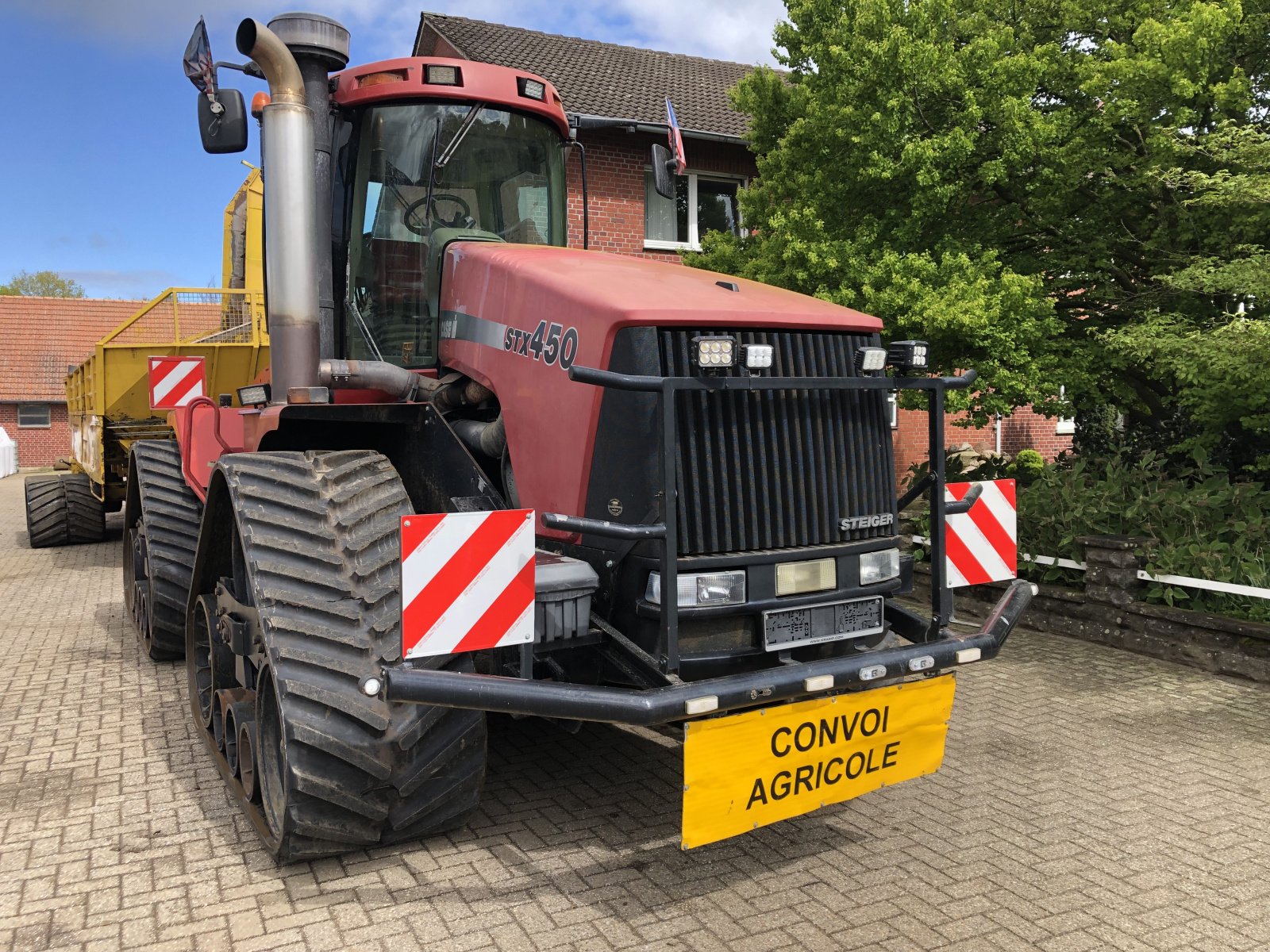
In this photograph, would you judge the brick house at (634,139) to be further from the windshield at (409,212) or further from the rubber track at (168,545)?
the windshield at (409,212)

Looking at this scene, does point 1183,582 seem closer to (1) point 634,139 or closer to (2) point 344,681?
(2) point 344,681

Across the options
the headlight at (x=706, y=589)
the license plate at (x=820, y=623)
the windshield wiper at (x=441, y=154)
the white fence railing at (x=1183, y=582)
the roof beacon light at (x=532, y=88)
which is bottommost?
the white fence railing at (x=1183, y=582)

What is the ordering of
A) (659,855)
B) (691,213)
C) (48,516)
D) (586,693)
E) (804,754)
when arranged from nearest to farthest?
(586,693) < (804,754) < (659,855) < (48,516) < (691,213)

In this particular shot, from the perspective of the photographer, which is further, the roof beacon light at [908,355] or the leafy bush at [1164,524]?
the leafy bush at [1164,524]

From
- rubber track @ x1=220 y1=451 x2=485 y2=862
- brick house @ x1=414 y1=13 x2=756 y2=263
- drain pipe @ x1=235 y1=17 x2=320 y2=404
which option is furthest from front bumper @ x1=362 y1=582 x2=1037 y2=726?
brick house @ x1=414 y1=13 x2=756 y2=263

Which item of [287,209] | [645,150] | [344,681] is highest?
[645,150]

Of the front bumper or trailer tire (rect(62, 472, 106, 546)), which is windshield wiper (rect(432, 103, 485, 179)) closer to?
the front bumper

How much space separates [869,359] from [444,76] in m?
2.37

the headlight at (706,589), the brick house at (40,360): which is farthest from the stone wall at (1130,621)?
the brick house at (40,360)

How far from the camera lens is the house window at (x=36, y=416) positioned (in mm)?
35625

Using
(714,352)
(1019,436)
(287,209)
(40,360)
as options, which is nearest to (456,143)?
(287,209)

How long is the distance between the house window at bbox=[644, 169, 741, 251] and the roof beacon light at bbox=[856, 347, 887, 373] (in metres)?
11.6

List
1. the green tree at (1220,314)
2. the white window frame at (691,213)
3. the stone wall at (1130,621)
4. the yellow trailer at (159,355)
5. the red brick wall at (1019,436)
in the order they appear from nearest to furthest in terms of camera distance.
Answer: the green tree at (1220,314) < the stone wall at (1130,621) < the yellow trailer at (159,355) < the white window frame at (691,213) < the red brick wall at (1019,436)

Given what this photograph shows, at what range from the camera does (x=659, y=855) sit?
374 centimetres
